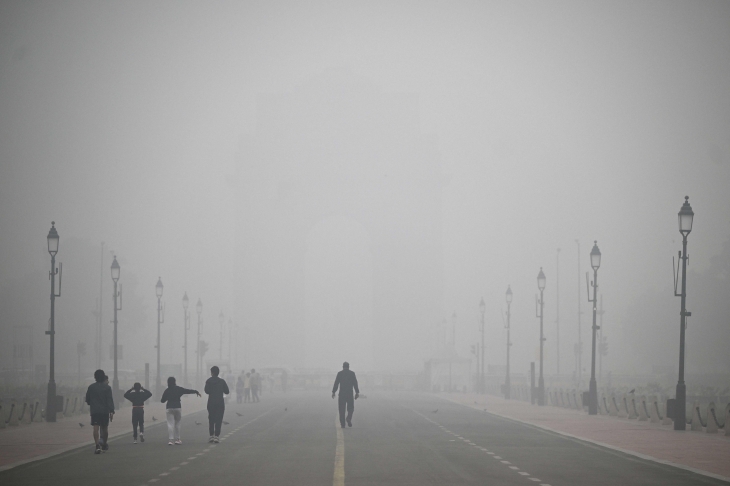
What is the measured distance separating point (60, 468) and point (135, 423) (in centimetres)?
770

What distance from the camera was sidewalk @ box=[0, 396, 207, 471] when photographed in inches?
1011

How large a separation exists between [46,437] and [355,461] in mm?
12979

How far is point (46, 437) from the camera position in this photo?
3250 centimetres

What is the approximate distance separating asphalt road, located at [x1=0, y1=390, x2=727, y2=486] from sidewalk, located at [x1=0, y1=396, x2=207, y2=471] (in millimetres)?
680

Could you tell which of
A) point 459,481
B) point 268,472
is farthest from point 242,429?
point 459,481

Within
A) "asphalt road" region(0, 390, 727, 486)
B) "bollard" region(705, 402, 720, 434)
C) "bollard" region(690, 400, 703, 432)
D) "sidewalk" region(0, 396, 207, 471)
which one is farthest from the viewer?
"bollard" region(690, 400, 703, 432)

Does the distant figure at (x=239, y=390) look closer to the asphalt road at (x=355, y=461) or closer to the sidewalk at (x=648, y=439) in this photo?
the sidewalk at (x=648, y=439)

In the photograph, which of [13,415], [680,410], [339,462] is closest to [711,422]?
[680,410]

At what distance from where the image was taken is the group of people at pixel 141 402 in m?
26.9

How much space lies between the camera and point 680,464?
22859 mm

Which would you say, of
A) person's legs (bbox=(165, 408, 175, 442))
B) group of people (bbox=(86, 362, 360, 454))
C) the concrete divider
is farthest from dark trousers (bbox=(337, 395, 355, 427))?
the concrete divider

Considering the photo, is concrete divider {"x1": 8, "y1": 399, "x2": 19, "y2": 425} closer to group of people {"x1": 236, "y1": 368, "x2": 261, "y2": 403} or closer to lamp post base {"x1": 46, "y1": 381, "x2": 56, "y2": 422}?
lamp post base {"x1": 46, "y1": 381, "x2": 56, "y2": 422}

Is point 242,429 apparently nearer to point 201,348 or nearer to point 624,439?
point 624,439

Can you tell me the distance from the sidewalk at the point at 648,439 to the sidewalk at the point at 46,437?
14.1 meters
